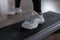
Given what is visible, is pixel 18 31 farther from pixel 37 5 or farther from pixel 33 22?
pixel 37 5

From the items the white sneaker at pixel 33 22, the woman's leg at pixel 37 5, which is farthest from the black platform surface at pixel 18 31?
the woman's leg at pixel 37 5

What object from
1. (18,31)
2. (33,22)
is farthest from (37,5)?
(18,31)

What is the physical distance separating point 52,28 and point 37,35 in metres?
0.23

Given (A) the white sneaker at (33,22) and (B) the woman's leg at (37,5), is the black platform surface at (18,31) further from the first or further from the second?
(B) the woman's leg at (37,5)

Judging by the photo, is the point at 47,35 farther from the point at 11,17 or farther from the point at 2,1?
the point at 2,1

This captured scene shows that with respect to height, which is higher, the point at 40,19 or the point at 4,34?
the point at 40,19

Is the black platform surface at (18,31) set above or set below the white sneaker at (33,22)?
below

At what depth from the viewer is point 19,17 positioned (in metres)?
1.97

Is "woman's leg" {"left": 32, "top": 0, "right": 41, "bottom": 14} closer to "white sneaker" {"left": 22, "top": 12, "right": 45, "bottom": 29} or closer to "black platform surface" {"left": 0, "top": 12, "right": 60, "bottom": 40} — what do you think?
"white sneaker" {"left": 22, "top": 12, "right": 45, "bottom": 29}

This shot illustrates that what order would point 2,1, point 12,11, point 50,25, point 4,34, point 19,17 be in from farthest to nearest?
point 2,1 → point 12,11 → point 19,17 → point 50,25 → point 4,34

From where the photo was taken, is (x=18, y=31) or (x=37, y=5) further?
(x=37, y=5)

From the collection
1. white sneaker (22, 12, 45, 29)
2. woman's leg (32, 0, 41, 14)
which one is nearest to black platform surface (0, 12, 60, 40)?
white sneaker (22, 12, 45, 29)

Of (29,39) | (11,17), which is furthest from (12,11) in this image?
(29,39)

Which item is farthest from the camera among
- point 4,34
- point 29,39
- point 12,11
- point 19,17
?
point 12,11
